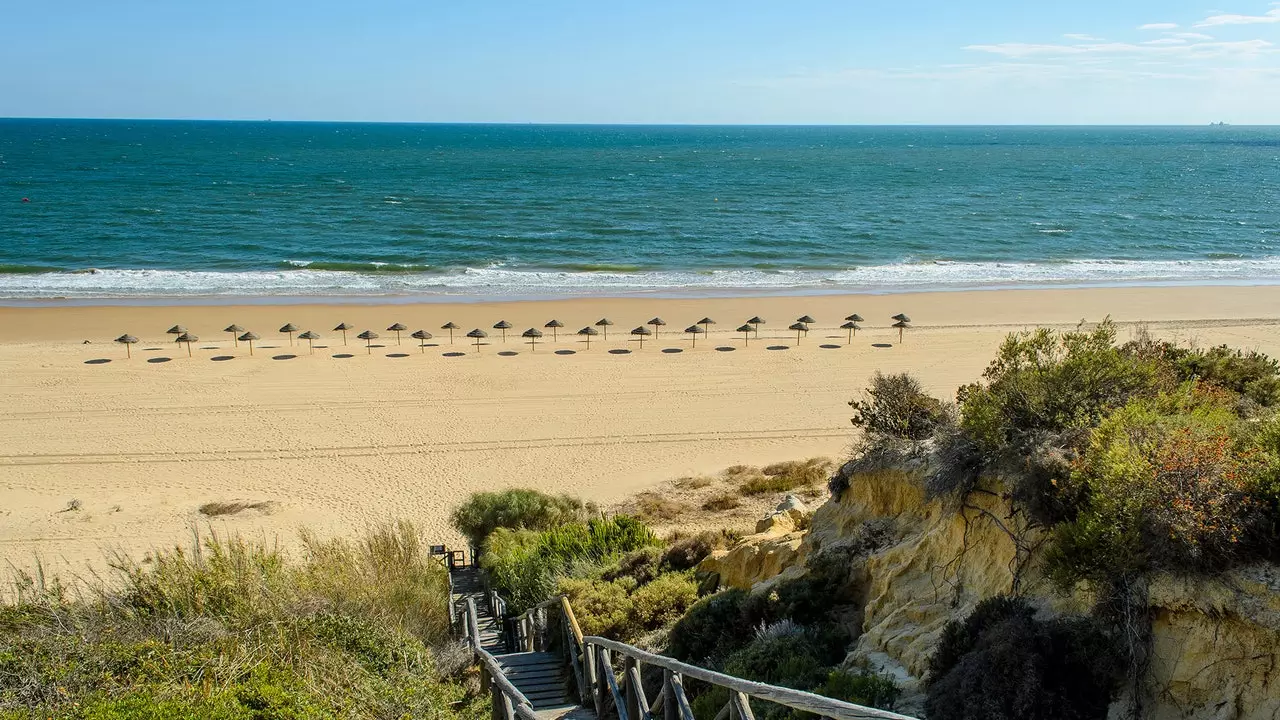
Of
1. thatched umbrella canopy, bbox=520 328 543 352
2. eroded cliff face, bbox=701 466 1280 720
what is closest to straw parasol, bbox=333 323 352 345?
thatched umbrella canopy, bbox=520 328 543 352

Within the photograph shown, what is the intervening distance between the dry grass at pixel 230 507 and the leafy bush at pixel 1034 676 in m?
14.6

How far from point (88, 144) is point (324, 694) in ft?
502

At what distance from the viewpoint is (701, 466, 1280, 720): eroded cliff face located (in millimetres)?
5430

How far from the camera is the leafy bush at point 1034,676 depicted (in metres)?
5.63

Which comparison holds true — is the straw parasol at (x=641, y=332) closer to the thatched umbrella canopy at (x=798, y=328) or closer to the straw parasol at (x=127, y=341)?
the thatched umbrella canopy at (x=798, y=328)

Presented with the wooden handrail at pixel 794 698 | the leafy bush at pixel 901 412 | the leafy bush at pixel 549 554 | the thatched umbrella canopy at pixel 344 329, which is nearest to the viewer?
the wooden handrail at pixel 794 698

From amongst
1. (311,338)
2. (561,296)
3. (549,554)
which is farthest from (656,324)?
(549,554)

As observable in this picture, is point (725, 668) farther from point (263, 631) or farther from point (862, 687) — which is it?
point (263, 631)

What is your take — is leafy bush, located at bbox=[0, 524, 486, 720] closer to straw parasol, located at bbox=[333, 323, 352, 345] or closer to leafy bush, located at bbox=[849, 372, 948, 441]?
leafy bush, located at bbox=[849, 372, 948, 441]

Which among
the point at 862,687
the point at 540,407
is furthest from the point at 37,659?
the point at 540,407

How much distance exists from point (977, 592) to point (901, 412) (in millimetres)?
2767

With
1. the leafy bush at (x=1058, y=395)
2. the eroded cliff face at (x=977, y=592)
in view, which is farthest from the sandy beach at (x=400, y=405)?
the leafy bush at (x=1058, y=395)

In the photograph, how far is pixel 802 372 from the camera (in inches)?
1048

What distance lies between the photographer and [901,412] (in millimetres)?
9797
